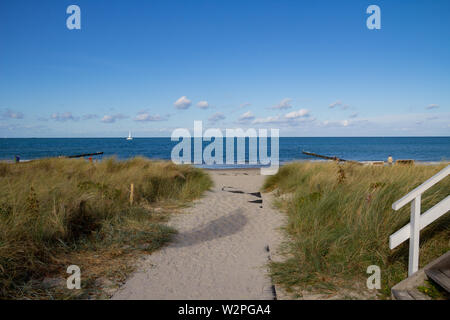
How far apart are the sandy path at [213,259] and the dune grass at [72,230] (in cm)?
43

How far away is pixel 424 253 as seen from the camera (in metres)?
4.28

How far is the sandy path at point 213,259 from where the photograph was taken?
405 centimetres

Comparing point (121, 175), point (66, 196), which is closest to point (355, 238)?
point (66, 196)

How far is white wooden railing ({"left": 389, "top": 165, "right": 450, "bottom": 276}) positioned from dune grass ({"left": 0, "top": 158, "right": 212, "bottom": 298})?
3868mm

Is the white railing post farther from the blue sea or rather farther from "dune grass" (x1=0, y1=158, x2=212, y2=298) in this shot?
the blue sea

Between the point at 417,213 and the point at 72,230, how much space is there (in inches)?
226

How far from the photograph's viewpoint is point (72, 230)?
579 centimetres

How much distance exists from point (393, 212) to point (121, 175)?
7.90 m
